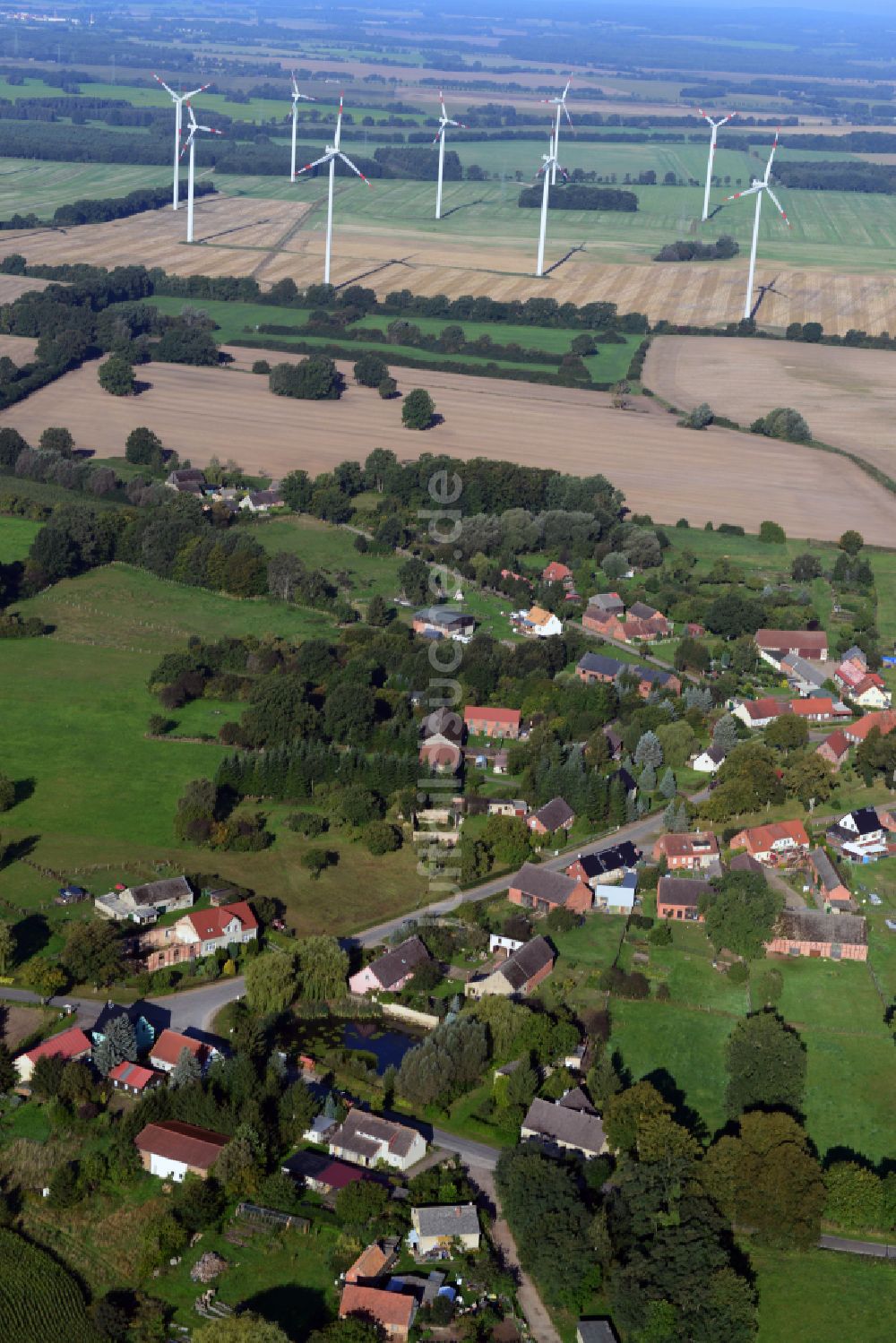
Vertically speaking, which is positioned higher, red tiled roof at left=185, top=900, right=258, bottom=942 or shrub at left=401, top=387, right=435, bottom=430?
shrub at left=401, top=387, right=435, bottom=430

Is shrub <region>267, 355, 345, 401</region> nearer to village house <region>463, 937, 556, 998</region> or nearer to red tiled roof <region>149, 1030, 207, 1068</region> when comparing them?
village house <region>463, 937, 556, 998</region>

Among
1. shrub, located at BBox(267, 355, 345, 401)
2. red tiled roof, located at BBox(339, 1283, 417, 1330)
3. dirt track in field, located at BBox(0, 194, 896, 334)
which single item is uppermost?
dirt track in field, located at BBox(0, 194, 896, 334)

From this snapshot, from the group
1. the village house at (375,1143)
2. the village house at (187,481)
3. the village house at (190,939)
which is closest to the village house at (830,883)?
the village house at (375,1143)

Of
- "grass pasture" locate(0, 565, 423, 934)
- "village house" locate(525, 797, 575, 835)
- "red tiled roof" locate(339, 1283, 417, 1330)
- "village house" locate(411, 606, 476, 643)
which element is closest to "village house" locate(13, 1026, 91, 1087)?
"grass pasture" locate(0, 565, 423, 934)

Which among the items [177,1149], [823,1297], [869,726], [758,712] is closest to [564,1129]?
[823,1297]

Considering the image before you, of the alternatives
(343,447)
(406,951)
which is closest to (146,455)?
(343,447)

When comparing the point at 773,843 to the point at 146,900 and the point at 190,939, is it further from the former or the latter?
the point at 146,900

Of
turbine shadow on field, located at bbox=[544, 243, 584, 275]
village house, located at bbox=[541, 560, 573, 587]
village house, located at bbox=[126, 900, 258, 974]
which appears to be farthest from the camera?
turbine shadow on field, located at bbox=[544, 243, 584, 275]

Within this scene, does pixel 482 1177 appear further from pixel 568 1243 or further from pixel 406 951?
pixel 406 951
